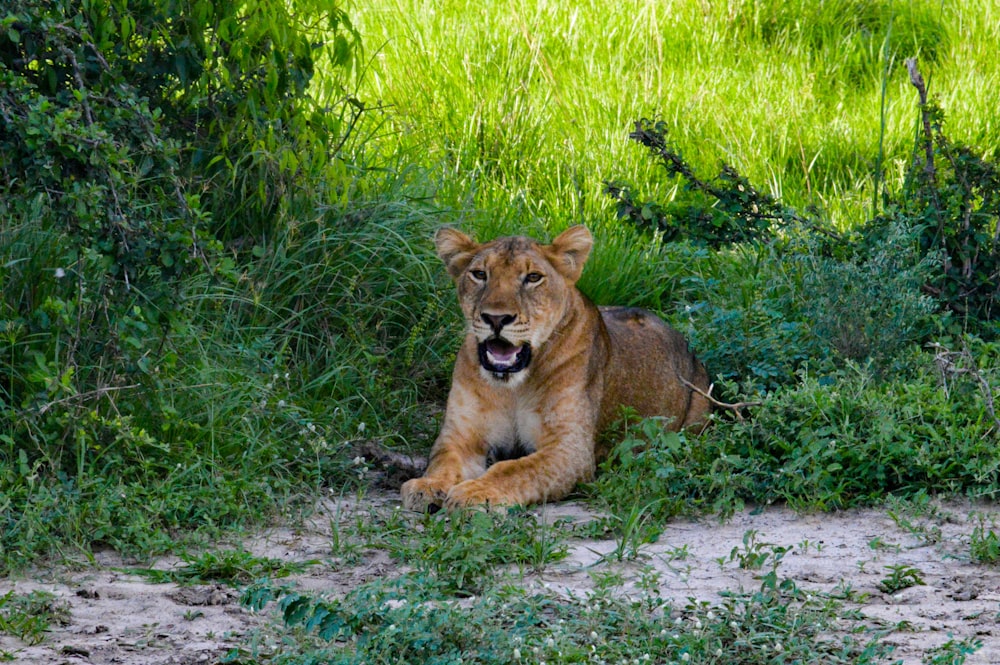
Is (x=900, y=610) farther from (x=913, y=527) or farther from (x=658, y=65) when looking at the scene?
(x=658, y=65)

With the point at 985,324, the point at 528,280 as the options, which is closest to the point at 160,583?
the point at 528,280

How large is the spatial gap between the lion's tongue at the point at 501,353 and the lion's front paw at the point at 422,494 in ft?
1.89

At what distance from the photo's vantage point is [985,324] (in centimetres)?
639

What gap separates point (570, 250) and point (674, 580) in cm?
192

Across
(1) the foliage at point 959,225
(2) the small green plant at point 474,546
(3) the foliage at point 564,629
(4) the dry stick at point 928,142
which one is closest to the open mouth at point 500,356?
(2) the small green plant at point 474,546

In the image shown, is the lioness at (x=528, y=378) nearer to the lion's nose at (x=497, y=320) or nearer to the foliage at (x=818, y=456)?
the lion's nose at (x=497, y=320)

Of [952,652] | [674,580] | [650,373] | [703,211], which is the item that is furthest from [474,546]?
[703,211]

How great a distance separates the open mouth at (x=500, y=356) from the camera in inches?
216

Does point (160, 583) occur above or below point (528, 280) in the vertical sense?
below

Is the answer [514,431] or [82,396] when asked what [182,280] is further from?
[514,431]

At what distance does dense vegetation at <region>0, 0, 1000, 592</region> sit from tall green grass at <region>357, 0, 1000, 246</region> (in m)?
0.03

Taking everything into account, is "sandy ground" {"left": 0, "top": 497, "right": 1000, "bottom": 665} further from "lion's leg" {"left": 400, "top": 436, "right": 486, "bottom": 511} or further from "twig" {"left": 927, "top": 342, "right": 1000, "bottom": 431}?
"twig" {"left": 927, "top": 342, "right": 1000, "bottom": 431}

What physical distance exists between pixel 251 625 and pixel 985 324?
12.8 ft

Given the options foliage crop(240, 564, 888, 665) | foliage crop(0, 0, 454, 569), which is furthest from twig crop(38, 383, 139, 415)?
foliage crop(240, 564, 888, 665)
